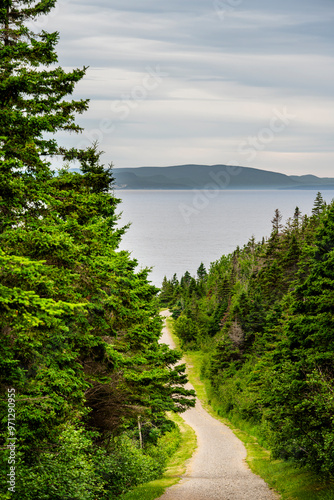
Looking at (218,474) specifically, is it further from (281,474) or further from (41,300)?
(41,300)

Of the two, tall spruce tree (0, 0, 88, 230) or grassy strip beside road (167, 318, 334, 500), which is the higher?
tall spruce tree (0, 0, 88, 230)

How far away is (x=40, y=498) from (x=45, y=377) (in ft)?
8.16

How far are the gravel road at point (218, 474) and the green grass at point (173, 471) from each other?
1.31 ft

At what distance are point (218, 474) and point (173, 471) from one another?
2.79 m

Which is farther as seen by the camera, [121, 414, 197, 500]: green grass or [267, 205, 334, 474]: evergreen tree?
[121, 414, 197, 500]: green grass

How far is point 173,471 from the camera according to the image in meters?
25.2

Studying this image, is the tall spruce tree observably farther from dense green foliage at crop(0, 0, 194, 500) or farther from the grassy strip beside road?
the grassy strip beside road

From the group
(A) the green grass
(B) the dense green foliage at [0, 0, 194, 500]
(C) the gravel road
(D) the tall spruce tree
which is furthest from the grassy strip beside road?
(D) the tall spruce tree

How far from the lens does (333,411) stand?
13742mm

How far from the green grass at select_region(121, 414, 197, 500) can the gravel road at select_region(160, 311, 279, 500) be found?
15.7 inches

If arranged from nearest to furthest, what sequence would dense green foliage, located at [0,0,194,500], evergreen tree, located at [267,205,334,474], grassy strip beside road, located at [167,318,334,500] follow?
dense green foliage, located at [0,0,194,500] < evergreen tree, located at [267,205,334,474] < grassy strip beside road, located at [167,318,334,500]

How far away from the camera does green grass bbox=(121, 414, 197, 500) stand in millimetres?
17156

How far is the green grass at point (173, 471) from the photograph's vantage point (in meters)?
17.2

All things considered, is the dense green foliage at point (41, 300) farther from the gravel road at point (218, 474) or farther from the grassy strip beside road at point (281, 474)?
the grassy strip beside road at point (281, 474)
